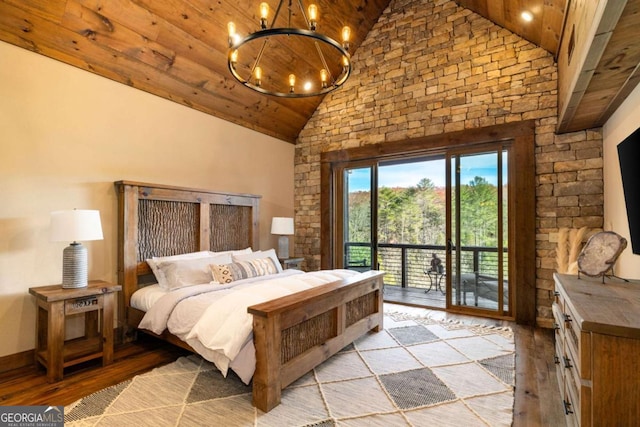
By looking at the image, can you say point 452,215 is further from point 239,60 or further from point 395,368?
point 239,60

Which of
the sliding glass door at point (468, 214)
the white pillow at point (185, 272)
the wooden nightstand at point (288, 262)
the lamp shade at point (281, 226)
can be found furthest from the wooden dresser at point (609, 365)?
the lamp shade at point (281, 226)

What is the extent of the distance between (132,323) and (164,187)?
5.00 feet

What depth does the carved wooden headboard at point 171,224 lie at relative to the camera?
11.2ft

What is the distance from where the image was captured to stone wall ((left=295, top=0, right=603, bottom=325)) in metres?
3.80

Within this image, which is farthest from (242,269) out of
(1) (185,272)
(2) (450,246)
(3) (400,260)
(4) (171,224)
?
(3) (400,260)

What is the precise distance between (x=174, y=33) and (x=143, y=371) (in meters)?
3.44

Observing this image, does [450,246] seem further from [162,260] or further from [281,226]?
[162,260]

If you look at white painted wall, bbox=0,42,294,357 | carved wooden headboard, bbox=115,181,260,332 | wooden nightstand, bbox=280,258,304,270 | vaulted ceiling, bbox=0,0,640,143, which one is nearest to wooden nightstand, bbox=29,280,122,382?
white painted wall, bbox=0,42,294,357

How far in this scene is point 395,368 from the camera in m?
2.80

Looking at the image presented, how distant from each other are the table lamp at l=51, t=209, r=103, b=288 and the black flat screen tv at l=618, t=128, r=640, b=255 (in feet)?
13.5

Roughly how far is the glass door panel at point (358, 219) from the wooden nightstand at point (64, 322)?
3.61m

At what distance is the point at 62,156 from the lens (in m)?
3.08

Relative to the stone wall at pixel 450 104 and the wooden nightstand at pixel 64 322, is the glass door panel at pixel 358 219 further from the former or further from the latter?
the wooden nightstand at pixel 64 322

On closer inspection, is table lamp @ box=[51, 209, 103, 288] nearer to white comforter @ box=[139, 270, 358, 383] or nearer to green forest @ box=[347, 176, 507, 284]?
white comforter @ box=[139, 270, 358, 383]
